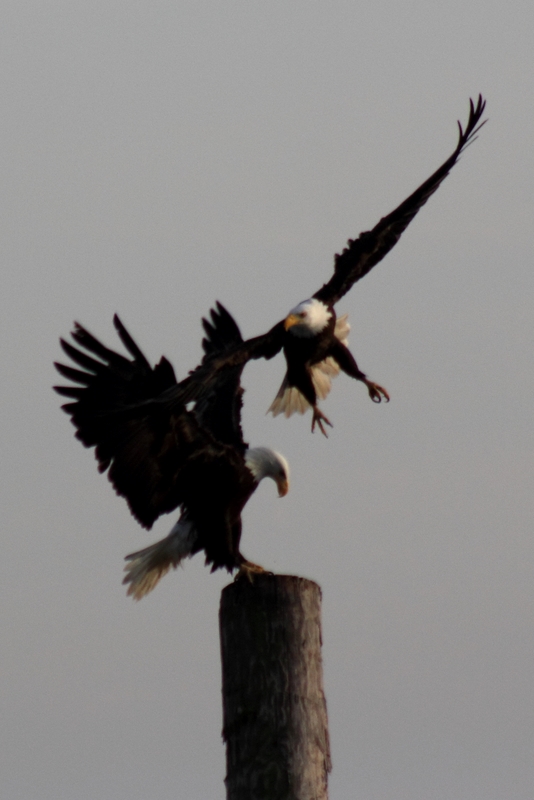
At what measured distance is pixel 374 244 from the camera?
25.5 feet

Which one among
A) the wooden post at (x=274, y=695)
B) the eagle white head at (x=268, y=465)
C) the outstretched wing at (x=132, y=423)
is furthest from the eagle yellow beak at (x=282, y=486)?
the wooden post at (x=274, y=695)

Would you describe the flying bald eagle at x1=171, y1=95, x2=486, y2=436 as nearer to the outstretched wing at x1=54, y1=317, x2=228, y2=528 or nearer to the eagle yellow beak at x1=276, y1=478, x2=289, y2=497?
the eagle yellow beak at x1=276, y1=478, x2=289, y2=497

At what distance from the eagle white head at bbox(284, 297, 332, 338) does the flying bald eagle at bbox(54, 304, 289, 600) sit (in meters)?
1.67

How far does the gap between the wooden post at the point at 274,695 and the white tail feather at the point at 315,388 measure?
4.59 meters

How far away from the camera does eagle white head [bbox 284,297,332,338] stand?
7.43 metres

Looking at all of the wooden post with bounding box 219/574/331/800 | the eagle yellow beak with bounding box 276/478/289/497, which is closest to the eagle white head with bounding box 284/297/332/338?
the eagle yellow beak with bounding box 276/478/289/497

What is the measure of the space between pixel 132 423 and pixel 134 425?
14 mm

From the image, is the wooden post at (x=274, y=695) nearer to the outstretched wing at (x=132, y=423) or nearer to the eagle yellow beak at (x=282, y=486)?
the outstretched wing at (x=132, y=423)

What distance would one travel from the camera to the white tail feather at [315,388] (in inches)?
324

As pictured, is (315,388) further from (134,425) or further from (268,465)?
(134,425)

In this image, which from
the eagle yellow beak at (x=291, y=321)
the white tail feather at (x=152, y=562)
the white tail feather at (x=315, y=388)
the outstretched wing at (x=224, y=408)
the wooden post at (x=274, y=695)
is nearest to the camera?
the wooden post at (x=274, y=695)

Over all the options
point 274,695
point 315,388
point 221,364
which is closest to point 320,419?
point 315,388

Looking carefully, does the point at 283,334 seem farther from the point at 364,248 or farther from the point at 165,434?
the point at 165,434

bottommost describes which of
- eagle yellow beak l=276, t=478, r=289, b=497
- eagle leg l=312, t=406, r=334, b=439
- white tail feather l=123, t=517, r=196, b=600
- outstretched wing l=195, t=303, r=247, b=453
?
white tail feather l=123, t=517, r=196, b=600
